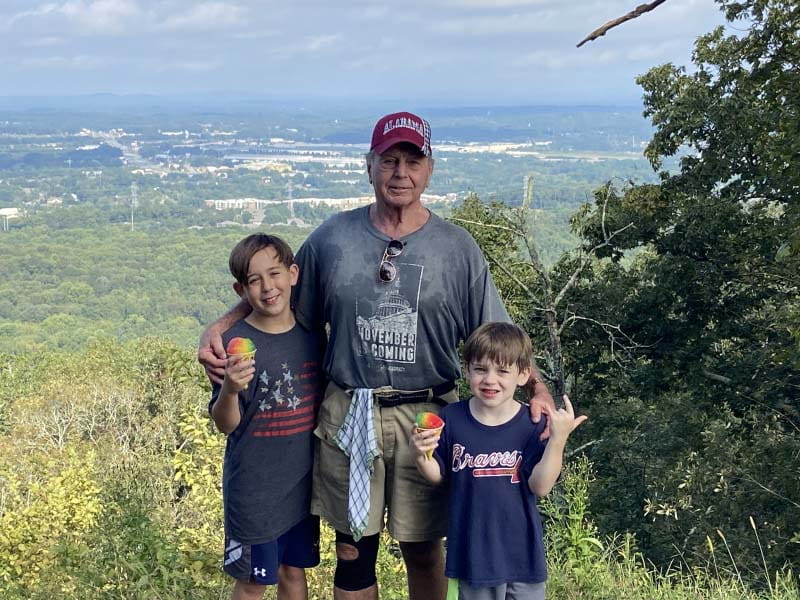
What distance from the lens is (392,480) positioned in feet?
10.3

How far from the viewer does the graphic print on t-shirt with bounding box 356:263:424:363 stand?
3.05m

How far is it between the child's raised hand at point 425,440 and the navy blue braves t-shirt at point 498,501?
127 mm

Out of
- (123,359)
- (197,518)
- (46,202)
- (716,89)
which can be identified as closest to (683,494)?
(716,89)

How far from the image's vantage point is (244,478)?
3.09 meters

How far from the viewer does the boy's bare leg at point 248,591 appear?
3.16 m

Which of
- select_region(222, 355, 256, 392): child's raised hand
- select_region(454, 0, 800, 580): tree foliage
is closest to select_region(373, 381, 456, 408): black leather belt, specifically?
select_region(222, 355, 256, 392): child's raised hand

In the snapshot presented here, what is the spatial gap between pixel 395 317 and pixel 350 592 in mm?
1031

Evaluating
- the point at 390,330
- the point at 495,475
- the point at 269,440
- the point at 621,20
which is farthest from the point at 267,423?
the point at 621,20

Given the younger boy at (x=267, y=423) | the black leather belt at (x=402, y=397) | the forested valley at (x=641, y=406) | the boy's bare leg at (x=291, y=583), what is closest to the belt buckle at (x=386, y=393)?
the black leather belt at (x=402, y=397)

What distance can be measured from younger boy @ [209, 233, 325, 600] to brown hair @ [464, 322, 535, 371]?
644 mm

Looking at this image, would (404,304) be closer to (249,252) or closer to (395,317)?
(395,317)

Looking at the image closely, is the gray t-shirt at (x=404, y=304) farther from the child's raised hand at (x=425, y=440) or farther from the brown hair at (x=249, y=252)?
the child's raised hand at (x=425, y=440)

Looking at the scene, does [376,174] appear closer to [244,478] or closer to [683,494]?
[244,478]

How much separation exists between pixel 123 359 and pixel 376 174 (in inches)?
1089
